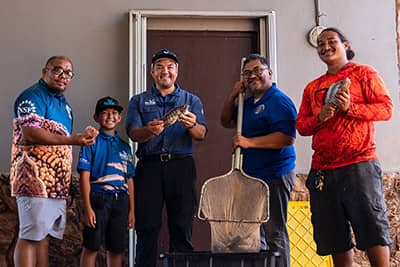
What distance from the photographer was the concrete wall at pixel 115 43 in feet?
14.6

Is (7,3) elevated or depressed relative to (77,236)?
elevated

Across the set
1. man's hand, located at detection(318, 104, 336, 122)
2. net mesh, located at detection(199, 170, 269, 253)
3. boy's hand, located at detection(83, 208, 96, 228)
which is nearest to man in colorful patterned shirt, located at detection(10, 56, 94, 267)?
boy's hand, located at detection(83, 208, 96, 228)

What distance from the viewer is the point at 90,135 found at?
3.41 metres

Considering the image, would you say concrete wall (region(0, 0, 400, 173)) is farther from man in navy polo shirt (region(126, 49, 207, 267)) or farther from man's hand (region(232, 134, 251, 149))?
man's hand (region(232, 134, 251, 149))

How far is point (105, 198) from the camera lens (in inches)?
145

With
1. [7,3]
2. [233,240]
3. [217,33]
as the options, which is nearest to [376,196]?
[233,240]

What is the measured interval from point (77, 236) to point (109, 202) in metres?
0.76

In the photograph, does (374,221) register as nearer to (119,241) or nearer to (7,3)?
(119,241)

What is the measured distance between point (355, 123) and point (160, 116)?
115 cm

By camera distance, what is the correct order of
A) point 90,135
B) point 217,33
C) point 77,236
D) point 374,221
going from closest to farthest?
point 374,221 → point 90,135 → point 77,236 → point 217,33

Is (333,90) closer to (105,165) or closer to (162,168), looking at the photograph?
(162,168)

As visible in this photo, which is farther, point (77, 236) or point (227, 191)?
point (77, 236)

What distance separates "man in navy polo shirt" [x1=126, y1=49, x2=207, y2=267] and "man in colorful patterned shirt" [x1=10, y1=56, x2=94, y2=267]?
1.12ft

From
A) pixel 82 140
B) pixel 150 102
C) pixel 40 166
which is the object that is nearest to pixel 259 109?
pixel 150 102
